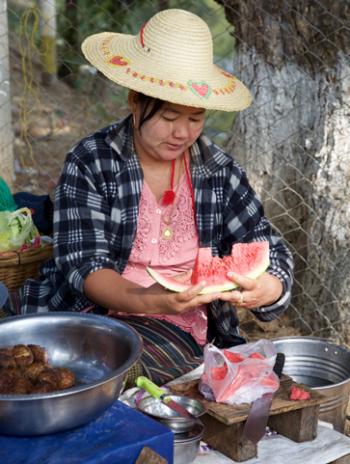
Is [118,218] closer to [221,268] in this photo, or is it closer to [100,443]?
[221,268]

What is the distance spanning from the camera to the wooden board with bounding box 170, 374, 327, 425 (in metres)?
2.88

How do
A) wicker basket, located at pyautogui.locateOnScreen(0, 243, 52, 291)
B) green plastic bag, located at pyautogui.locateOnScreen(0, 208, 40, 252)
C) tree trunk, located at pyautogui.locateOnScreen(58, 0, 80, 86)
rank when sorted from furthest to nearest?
1. tree trunk, located at pyautogui.locateOnScreen(58, 0, 80, 86)
2. green plastic bag, located at pyautogui.locateOnScreen(0, 208, 40, 252)
3. wicker basket, located at pyautogui.locateOnScreen(0, 243, 52, 291)

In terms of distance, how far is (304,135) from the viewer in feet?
16.0

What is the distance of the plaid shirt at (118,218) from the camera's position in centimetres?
352

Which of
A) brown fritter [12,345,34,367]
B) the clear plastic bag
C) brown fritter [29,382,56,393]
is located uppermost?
brown fritter [29,382,56,393]

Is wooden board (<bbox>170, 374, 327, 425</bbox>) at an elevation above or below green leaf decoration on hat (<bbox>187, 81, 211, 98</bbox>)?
below

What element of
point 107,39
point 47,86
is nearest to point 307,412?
point 107,39

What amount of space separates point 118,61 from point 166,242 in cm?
79

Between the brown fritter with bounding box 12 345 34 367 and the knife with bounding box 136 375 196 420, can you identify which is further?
the knife with bounding box 136 375 196 420

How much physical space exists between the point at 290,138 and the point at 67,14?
5.04 meters

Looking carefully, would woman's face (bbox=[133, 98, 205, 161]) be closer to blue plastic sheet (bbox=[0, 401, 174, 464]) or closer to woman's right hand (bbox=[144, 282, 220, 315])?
woman's right hand (bbox=[144, 282, 220, 315])

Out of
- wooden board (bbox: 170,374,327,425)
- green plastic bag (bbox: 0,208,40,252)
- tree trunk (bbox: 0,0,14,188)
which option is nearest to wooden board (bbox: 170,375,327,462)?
wooden board (bbox: 170,374,327,425)

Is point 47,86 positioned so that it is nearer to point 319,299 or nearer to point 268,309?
point 319,299

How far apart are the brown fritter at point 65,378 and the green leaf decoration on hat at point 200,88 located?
4.15 feet
